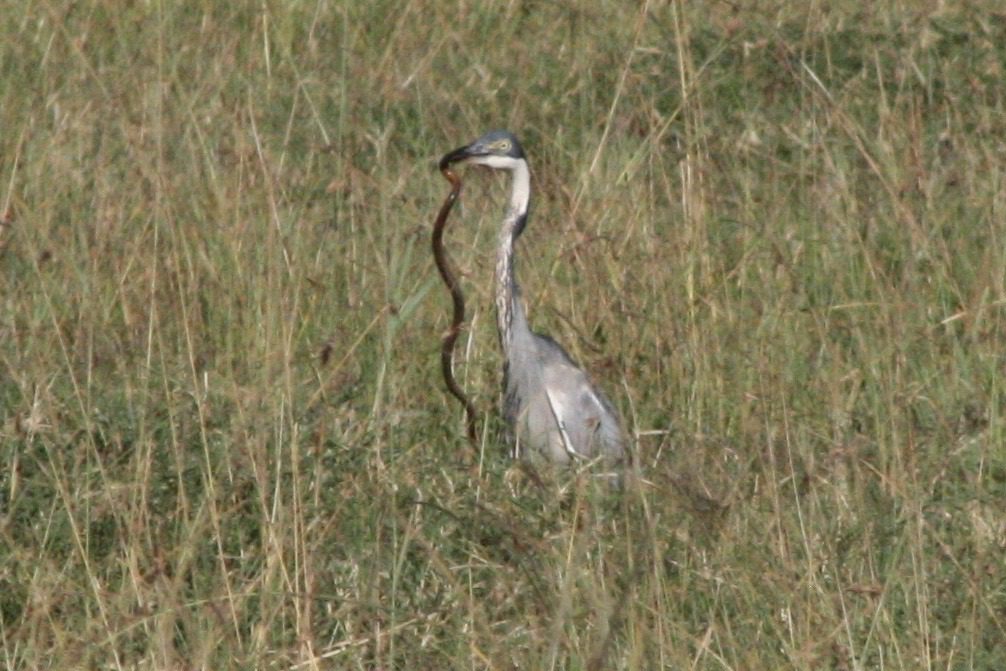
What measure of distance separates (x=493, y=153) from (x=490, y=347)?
485mm

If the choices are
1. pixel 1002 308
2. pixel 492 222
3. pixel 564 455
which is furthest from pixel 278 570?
pixel 492 222

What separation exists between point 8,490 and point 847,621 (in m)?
1.45

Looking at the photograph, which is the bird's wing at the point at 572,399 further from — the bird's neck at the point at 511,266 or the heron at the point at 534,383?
the bird's neck at the point at 511,266

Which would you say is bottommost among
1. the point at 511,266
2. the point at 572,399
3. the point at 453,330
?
the point at 572,399

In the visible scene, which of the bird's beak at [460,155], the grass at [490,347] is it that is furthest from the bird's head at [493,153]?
the grass at [490,347]

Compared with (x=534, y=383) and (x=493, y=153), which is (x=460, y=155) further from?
(x=534, y=383)

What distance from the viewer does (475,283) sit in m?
4.39

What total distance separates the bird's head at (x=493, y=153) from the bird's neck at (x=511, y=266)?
0.02 meters

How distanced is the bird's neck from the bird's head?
25 mm

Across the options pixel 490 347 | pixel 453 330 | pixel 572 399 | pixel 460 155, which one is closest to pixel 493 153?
pixel 460 155

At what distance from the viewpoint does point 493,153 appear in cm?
466

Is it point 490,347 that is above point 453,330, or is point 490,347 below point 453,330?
below

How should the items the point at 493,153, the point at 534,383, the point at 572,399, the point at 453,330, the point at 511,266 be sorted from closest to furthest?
the point at 453,330 < the point at 534,383 < the point at 572,399 < the point at 511,266 < the point at 493,153

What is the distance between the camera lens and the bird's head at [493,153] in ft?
15.2
